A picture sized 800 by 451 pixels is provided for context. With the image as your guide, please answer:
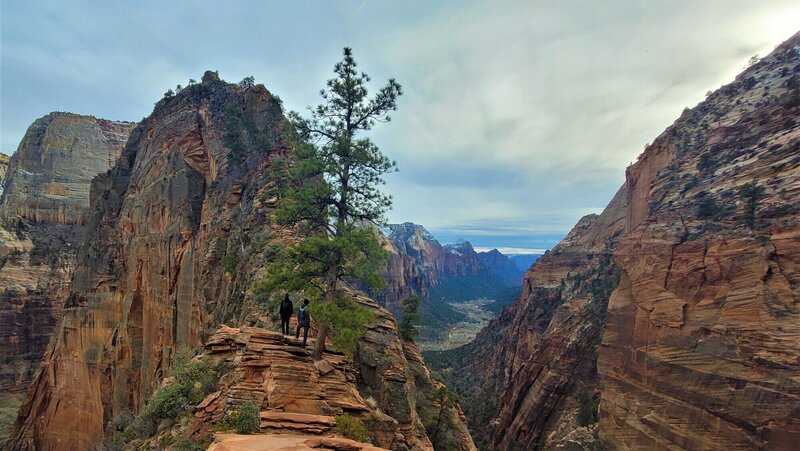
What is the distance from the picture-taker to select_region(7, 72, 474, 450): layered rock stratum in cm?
1827

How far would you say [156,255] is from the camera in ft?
99.4

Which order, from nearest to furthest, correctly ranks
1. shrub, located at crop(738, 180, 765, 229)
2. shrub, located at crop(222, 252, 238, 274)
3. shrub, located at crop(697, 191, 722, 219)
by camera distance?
1. shrub, located at crop(222, 252, 238, 274)
2. shrub, located at crop(738, 180, 765, 229)
3. shrub, located at crop(697, 191, 722, 219)

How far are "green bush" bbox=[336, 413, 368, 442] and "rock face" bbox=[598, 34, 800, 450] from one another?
24.9 metres

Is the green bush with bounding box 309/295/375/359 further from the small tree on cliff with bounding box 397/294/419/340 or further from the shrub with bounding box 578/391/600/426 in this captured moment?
the shrub with bounding box 578/391/600/426

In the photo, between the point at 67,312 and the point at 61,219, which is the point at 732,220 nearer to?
the point at 67,312

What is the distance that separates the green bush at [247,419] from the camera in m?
7.75

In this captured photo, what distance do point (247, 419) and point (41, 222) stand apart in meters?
84.8

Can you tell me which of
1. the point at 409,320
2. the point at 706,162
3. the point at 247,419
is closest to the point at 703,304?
the point at 706,162

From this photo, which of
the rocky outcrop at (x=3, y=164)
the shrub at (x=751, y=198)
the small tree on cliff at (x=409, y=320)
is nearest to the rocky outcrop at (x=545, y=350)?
the shrub at (x=751, y=198)

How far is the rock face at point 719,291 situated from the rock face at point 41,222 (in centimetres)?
7089

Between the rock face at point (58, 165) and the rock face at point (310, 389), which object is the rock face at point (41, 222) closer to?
the rock face at point (58, 165)

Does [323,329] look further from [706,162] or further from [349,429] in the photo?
[706,162]

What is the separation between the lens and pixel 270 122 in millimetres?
27375

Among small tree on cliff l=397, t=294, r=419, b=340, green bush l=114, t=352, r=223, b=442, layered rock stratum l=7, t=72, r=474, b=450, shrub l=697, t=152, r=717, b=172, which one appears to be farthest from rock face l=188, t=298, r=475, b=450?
shrub l=697, t=152, r=717, b=172
